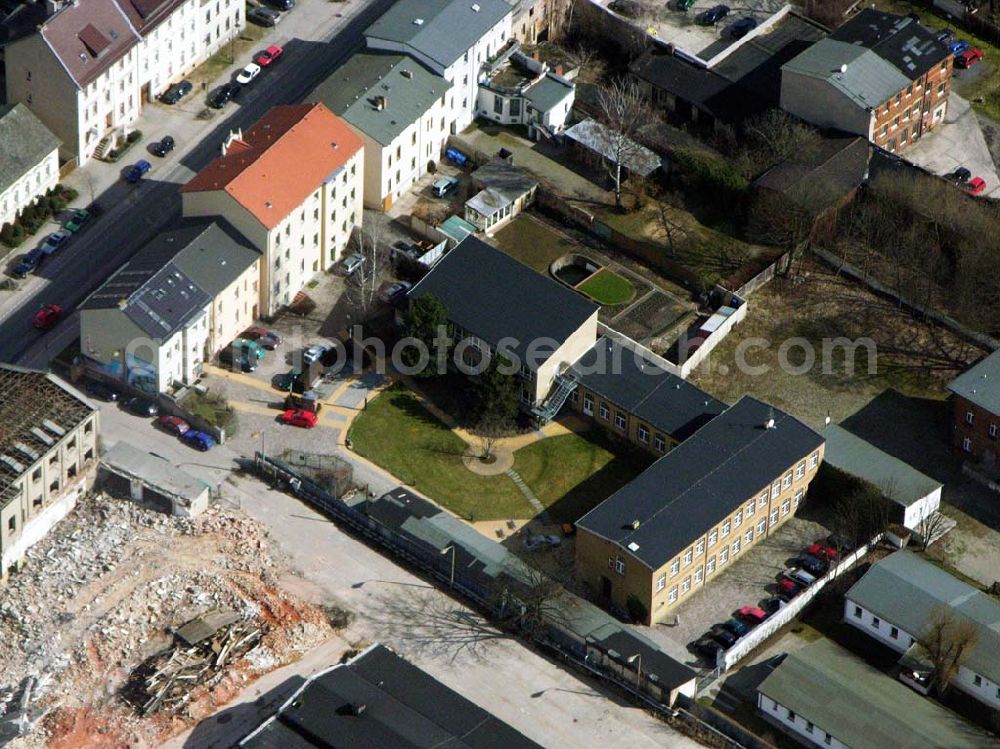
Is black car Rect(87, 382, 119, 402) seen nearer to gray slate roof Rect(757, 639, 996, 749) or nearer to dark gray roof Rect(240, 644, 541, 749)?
dark gray roof Rect(240, 644, 541, 749)

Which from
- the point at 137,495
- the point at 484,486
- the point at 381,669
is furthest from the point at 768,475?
the point at 137,495

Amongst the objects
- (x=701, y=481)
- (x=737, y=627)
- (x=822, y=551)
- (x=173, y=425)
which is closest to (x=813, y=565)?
(x=822, y=551)

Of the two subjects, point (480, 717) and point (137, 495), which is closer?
point (480, 717)

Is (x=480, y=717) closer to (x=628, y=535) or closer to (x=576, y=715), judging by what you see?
(x=576, y=715)

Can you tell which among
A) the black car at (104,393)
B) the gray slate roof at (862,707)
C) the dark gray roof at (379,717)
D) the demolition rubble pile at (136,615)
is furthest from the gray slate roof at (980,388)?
the black car at (104,393)

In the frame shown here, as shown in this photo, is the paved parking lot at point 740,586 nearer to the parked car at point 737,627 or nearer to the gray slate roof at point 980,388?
the parked car at point 737,627

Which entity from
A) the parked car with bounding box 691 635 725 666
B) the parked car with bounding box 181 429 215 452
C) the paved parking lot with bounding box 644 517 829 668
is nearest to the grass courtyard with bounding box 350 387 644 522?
the parked car with bounding box 181 429 215 452
